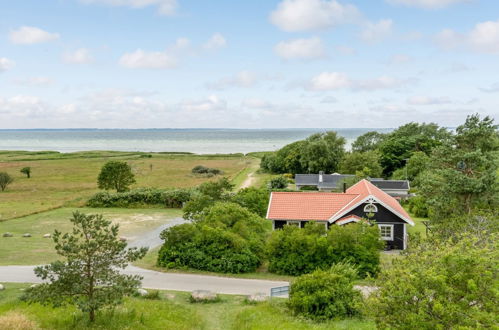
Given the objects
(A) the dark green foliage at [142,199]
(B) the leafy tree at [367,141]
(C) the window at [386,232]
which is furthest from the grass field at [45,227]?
(B) the leafy tree at [367,141]

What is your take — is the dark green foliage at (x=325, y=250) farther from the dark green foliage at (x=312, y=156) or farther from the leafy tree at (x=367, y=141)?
the leafy tree at (x=367, y=141)

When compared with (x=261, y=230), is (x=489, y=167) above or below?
above

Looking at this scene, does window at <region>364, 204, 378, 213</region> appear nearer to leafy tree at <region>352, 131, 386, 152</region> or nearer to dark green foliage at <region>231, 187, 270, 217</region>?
dark green foliage at <region>231, 187, 270, 217</region>

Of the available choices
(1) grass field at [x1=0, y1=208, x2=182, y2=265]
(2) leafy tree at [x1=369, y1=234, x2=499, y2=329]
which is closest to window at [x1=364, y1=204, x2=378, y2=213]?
(2) leafy tree at [x1=369, y1=234, x2=499, y2=329]

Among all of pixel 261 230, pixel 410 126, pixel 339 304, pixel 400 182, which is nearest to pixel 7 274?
pixel 261 230

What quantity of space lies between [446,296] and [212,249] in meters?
15.2

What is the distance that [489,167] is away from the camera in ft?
84.1

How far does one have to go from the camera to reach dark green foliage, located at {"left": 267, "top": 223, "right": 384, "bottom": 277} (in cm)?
2178

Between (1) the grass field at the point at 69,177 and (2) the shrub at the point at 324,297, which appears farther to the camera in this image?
(1) the grass field at the point at 69,177

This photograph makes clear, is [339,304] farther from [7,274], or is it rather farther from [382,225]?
[7,274]

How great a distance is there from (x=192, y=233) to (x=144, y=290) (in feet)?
18.2

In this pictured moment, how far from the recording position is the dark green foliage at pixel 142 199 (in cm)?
4406

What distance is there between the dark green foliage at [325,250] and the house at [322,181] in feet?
97.3

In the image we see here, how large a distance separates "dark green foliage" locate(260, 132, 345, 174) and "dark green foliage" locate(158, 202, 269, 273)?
160 ft
